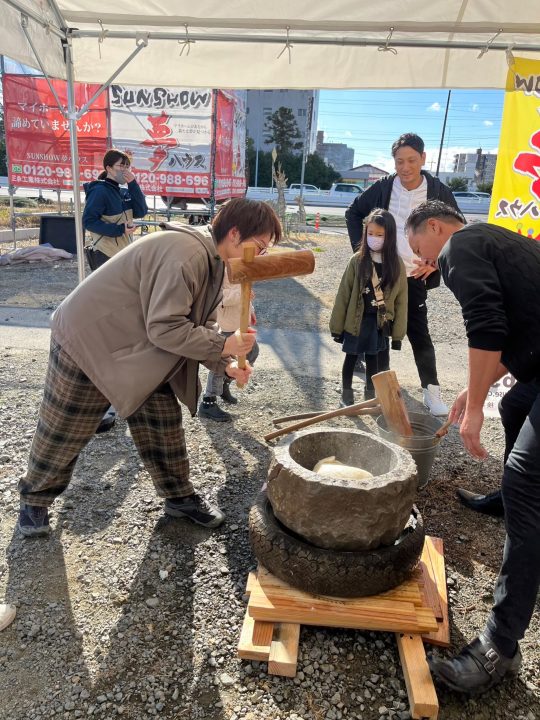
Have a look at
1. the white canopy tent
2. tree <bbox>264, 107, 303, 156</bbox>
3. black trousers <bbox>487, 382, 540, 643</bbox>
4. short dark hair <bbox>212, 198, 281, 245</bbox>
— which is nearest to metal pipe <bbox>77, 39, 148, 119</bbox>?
the white canopy tent

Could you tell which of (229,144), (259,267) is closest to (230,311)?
(259,267)

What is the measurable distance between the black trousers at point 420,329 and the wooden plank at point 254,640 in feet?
9.51

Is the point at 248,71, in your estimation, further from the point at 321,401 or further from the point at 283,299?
the point at 283,299

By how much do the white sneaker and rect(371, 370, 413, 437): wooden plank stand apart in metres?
1.51

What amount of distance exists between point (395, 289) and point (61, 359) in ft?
8.78

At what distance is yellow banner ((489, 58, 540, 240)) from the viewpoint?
3691 millimetres

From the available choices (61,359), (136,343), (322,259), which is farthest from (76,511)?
(322,259)

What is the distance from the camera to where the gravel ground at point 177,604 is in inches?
76.6

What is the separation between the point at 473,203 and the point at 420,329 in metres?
32.7

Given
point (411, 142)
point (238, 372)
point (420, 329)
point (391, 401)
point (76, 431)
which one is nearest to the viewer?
point (238, 372)

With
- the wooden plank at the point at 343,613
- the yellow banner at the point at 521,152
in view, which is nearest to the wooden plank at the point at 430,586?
the wooden plank at the point at 343,613

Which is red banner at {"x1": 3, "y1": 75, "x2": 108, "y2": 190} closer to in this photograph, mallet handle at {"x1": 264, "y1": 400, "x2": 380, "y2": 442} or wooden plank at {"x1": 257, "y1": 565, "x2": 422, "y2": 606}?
mallet handle at {"x1": 264, "y1": 400, "x2": 380, "y2": 442}

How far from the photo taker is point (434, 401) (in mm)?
4492

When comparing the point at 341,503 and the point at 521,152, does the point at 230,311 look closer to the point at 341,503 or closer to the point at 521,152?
the point at 341,503
